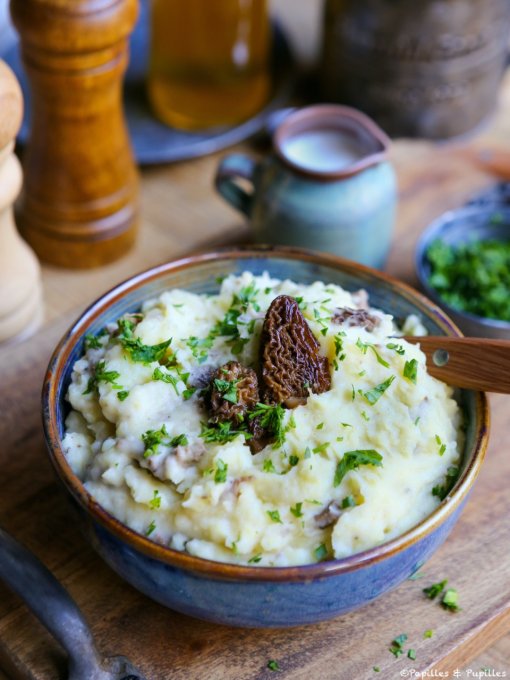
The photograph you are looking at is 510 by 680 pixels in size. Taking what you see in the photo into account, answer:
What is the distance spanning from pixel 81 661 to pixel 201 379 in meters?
0.62

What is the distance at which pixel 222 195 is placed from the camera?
2.96 metres

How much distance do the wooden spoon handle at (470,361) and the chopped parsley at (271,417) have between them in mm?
399

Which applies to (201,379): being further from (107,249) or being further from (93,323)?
(107,249)

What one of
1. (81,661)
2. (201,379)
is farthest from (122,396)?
(81,661)

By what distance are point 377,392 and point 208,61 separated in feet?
6.42

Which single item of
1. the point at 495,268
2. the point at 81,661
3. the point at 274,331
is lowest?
the point at 81,661

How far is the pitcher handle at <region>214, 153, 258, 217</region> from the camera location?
285 cm

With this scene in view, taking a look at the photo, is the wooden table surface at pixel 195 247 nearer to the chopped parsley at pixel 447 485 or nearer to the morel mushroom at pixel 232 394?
the chopped parsley at pixel 447 485

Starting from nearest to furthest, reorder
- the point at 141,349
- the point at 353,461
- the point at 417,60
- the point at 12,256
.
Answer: the point at 353,461 < the point at 141,349 < the point at 12,256 < the point at 417,60

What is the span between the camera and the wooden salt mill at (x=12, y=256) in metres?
2.25

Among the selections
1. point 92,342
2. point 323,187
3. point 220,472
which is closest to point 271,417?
point 220,472

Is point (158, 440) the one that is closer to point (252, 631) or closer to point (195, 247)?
point (252, 631)

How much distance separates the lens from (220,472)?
5.66 feet

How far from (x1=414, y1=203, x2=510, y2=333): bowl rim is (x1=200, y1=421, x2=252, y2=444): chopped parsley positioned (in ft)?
3.21
